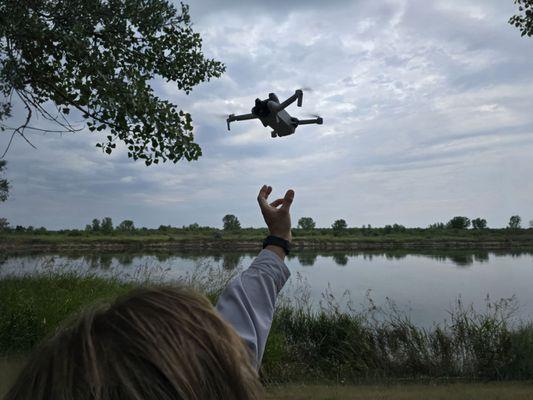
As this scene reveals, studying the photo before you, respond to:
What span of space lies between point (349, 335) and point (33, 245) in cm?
4567

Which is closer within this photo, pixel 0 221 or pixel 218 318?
pixel 218 318

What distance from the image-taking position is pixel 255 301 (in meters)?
1.40

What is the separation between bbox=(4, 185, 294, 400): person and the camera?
0.72 metres

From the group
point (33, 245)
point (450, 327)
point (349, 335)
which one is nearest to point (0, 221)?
point (349, 335)

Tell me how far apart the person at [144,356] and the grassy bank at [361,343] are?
6.08 m

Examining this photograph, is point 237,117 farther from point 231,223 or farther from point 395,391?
point 231,223

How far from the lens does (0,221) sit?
13703mm

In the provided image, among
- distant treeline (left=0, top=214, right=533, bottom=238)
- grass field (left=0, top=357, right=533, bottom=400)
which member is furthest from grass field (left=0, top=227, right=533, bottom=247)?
grass field (left=0, top=357, right=533, bottom=400)

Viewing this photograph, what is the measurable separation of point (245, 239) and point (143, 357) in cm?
5631

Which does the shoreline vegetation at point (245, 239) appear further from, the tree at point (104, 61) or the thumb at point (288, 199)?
the thumb at point (288, 199)

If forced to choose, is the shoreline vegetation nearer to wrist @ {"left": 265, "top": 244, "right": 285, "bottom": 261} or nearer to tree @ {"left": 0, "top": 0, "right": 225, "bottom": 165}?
tree @ {"left": 0, "top": 0, "right": 225, "bottom": 165}

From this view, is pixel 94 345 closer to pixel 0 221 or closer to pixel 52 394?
pixel 52 394

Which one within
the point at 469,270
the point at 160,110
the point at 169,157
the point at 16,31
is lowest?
the point at 469,270

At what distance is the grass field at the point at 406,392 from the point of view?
18.0 feet
